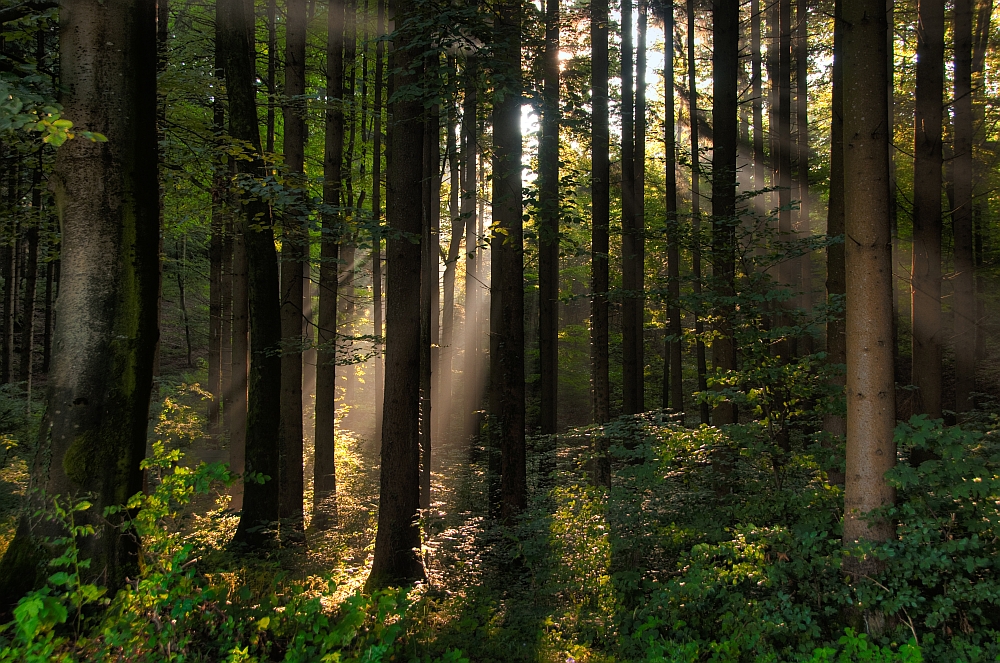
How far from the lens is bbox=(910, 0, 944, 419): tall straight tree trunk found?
8.99 meters

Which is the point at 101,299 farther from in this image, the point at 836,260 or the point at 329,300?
the point at 836,260

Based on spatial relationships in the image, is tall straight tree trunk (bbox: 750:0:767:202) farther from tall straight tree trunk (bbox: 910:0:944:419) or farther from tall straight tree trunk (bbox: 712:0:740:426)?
tall straight tree trunk (bbox: 712:0:740:426)

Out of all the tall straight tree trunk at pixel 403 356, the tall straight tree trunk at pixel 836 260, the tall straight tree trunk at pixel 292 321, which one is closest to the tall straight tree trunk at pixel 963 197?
the tall straight tree trunk at pixel 836 260

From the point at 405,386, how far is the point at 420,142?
Answer: 3.43m

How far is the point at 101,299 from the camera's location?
14.7 ft

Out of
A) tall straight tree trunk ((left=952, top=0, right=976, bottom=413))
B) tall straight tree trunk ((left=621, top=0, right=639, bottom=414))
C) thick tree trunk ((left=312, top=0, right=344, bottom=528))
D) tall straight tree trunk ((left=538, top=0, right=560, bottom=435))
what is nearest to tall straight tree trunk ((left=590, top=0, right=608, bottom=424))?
tall straight tree trunk ((left=538, top=0, right=560, bottom=435))

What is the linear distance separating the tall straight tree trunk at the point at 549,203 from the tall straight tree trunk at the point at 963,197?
653 centimetres

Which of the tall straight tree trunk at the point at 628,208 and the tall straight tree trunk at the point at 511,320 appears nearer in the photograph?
the tall straight tree trunk at the point at 511,320

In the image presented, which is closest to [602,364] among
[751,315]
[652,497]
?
[652,497]

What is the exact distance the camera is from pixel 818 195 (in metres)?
21.6

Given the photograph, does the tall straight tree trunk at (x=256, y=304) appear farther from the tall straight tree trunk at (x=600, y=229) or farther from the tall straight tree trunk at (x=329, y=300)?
the tall straight tree trunk at (x=600, y=229)

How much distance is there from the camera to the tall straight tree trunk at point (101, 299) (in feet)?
14.2

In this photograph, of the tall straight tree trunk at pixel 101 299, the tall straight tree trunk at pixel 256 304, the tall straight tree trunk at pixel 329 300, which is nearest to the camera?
the tall straight tree trunk at pixel 101 299

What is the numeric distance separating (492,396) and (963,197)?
1070 cm
